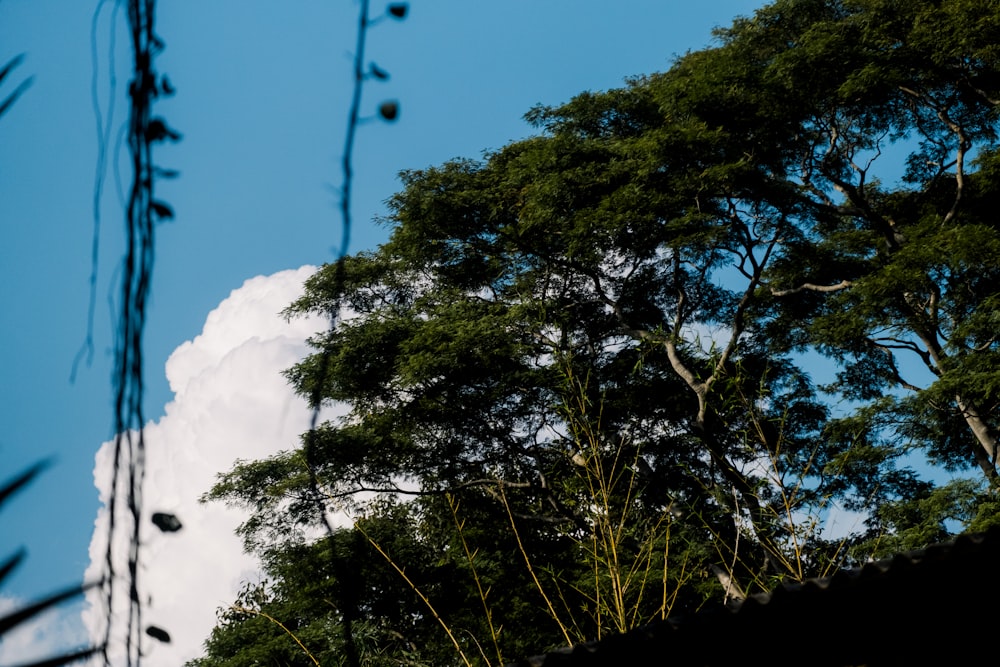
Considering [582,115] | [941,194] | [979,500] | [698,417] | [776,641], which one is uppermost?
[582,115]

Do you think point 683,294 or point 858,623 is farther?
point 683,294

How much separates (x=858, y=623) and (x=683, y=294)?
982 cm

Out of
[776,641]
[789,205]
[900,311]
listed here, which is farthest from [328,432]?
[776,641]

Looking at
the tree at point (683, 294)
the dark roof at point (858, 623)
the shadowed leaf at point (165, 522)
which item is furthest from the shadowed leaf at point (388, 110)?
the tree at point (683, 294)

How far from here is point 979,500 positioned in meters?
9.40

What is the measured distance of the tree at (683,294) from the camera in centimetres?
1074

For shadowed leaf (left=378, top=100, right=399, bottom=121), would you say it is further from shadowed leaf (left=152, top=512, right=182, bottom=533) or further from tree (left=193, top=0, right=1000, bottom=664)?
tree (left=193, top=0, right=1000, bottom=664)

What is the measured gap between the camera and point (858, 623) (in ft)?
9.24

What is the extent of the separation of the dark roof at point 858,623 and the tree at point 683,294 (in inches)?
284

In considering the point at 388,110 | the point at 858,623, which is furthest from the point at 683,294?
the point at 388,110

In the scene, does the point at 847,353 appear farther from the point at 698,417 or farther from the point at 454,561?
the point at 454,561

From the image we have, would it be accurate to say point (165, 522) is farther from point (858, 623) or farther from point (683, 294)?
point (683, 294)

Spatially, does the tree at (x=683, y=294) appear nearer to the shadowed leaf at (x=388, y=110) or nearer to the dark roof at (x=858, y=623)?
the dark roof at (x=858, y=623)

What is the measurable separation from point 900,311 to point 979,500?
2571 mm
